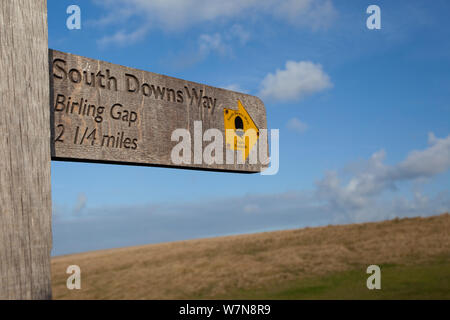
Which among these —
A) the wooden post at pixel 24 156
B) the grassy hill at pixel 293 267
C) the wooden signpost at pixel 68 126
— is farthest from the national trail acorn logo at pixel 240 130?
the grassy hill at pixel 293 267

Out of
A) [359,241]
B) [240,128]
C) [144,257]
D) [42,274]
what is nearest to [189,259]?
[144,257]

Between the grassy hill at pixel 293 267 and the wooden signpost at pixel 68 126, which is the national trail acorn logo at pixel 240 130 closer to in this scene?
the wooden signpost at pixel 68 126

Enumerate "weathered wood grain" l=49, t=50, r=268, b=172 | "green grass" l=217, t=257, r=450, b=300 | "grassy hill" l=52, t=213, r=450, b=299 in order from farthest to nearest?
"grassy hill" l=52, t=213, r=450, b=299, "green grass" l=217, t=257, r=450, b=300, "weathered wood grain" l=49, t=50, r=268, b=172

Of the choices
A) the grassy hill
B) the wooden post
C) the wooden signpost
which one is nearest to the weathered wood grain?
the wooden signpost

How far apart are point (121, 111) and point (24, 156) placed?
0.65 meters

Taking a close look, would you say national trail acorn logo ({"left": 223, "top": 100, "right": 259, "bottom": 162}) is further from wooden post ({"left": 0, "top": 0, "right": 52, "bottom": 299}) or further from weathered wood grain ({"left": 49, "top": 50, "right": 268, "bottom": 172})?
wooden post ({"left": 0, "top": 0, "right": 52, "bottom": 299})

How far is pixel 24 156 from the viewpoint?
1.88 metres

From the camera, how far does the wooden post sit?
5.97 ft

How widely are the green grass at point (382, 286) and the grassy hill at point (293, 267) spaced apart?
0.02m

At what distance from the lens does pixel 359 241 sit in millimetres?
13625

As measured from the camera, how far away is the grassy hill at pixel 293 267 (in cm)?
997

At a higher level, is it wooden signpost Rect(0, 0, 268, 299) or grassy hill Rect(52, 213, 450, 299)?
wooden signpost Rect(0, 0, 268, 299)

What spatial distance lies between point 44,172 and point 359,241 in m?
13.0
